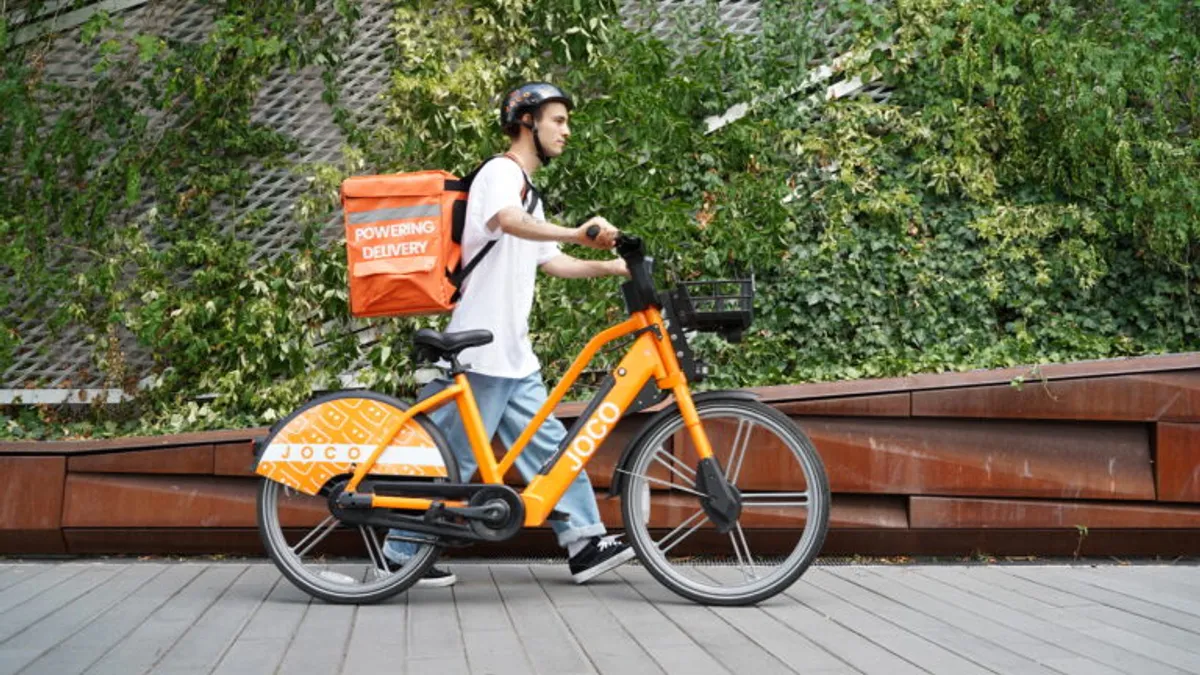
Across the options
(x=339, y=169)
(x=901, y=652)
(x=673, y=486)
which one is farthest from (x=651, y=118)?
(x=901, y=652)

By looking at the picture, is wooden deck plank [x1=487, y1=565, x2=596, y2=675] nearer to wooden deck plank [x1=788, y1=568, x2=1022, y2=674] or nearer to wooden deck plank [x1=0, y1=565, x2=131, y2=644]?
wooden deck plank [x1=788, y1=568, x2=1022, y2=674]

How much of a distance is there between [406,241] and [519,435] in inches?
30.8

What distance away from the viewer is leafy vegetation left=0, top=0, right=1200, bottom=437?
686cm

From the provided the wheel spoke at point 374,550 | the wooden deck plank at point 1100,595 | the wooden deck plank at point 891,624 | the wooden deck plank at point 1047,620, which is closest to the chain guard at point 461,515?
the wheel spoke at point 374,550

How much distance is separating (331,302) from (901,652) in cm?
375

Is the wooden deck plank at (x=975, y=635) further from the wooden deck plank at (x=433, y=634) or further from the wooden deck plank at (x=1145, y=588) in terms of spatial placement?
the wooden deck plank at (x=433, y=634)

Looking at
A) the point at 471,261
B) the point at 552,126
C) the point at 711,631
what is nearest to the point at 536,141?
the point at 552,126

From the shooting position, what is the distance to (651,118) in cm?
700

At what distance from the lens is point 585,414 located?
4.93 meters

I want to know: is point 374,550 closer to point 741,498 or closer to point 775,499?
point 741,498

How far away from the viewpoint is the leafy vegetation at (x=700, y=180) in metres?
6.86

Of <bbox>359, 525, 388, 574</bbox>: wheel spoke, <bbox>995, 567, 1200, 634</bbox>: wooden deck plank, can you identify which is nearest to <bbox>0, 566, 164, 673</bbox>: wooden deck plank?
<bbox>359, 525, 388, 574</bbox>: wheel spoke

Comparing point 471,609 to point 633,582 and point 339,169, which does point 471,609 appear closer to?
point 633,582

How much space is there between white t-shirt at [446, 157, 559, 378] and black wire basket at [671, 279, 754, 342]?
58 centimetres
